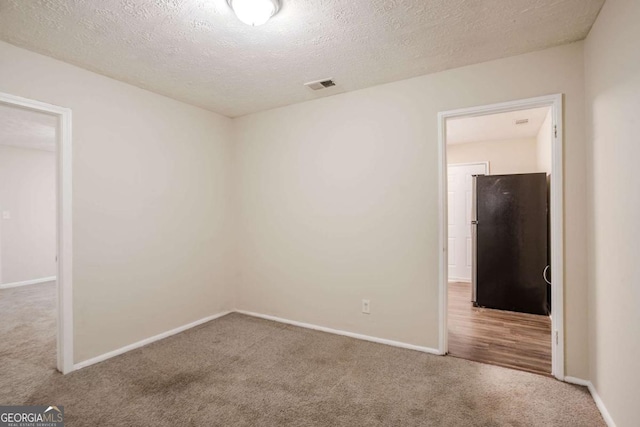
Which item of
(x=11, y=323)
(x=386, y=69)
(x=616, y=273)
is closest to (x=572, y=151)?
(x=616, y=273)

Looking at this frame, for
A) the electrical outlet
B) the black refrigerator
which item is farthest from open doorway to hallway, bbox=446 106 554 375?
the electrical outlet

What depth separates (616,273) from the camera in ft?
5.66

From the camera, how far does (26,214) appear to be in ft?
18.7

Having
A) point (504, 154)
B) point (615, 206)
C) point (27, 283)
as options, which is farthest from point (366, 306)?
point (27, 283)

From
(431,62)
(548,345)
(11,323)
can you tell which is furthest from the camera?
(11,323)

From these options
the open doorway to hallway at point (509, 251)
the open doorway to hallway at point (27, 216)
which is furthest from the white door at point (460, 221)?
the open doorway to hallway at point (27, 216)

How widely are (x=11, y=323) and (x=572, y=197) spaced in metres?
5.57

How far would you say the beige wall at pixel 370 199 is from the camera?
2.29 meters

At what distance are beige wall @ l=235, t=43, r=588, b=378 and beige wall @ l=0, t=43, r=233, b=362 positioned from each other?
37 centimetres

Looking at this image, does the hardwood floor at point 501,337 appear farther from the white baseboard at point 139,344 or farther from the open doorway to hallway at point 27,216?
the open doorway to hallway at point 27,216

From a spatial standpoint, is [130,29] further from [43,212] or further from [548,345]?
[43,212]

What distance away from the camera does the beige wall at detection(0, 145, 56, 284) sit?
544 centimetres

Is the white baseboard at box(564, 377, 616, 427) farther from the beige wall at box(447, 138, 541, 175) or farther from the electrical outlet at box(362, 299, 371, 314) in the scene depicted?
the beige wall at box(447, 138, 541, 175)

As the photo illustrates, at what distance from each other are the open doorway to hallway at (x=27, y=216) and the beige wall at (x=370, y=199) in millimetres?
2735
